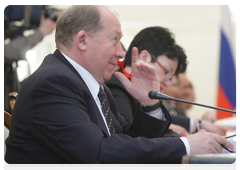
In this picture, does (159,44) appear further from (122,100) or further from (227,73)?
(227,73)

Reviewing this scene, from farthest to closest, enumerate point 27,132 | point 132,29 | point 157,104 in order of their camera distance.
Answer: point 132,29 → point 157,104 → point 27,132

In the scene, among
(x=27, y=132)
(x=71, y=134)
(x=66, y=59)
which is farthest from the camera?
(x=66, y=59)

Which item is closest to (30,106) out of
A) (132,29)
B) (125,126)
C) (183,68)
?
(125,126)

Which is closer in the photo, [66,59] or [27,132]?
[27,132]

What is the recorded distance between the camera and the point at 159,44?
1978 millimetres

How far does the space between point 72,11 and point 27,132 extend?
552 millimetres

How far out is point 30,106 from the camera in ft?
3.32

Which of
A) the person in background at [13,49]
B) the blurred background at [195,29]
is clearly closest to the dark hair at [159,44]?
the person in background at [13,49]

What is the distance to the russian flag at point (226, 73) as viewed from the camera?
3.95m

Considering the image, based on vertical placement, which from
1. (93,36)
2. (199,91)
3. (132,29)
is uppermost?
(93,36)

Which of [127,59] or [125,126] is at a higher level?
[127,59]

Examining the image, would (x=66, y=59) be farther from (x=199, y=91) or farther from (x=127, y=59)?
(x=199, y=91)

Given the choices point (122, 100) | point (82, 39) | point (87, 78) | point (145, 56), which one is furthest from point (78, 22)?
point (145, 56)

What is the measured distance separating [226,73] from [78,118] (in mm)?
3474
